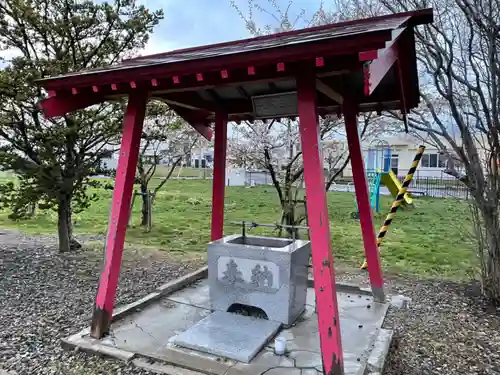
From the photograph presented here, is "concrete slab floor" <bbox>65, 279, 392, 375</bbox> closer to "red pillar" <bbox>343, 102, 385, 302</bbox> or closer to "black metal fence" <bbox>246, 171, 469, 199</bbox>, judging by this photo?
"red pillar" <bbox>343, 102, 385, 302</bbox>

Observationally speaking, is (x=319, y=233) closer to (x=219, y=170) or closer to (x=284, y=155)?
(x=219, y=170)

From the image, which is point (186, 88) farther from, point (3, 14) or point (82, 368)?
point (3, 14)

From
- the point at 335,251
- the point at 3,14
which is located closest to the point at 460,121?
the point at 335,251

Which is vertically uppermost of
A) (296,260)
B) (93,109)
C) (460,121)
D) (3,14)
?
(3,14)

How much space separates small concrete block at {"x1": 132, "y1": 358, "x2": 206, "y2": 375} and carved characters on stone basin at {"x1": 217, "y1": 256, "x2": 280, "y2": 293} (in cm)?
110

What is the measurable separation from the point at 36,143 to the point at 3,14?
6.24ft

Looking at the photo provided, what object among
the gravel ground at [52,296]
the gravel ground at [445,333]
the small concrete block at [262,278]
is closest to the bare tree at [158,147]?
the gravel ground at [52,296]

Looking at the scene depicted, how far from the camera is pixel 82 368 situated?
2781 mm

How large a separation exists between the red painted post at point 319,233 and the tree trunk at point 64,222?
15.0 feet

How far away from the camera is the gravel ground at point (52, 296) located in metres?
2.87

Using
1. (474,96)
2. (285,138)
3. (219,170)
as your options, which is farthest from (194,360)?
(285,138)

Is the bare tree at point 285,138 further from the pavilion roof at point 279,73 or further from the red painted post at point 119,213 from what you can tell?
the red painted post at point 119,213

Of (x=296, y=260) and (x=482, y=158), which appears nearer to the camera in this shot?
(x=296, y=260)

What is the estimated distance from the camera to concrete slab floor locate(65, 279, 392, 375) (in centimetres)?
278
